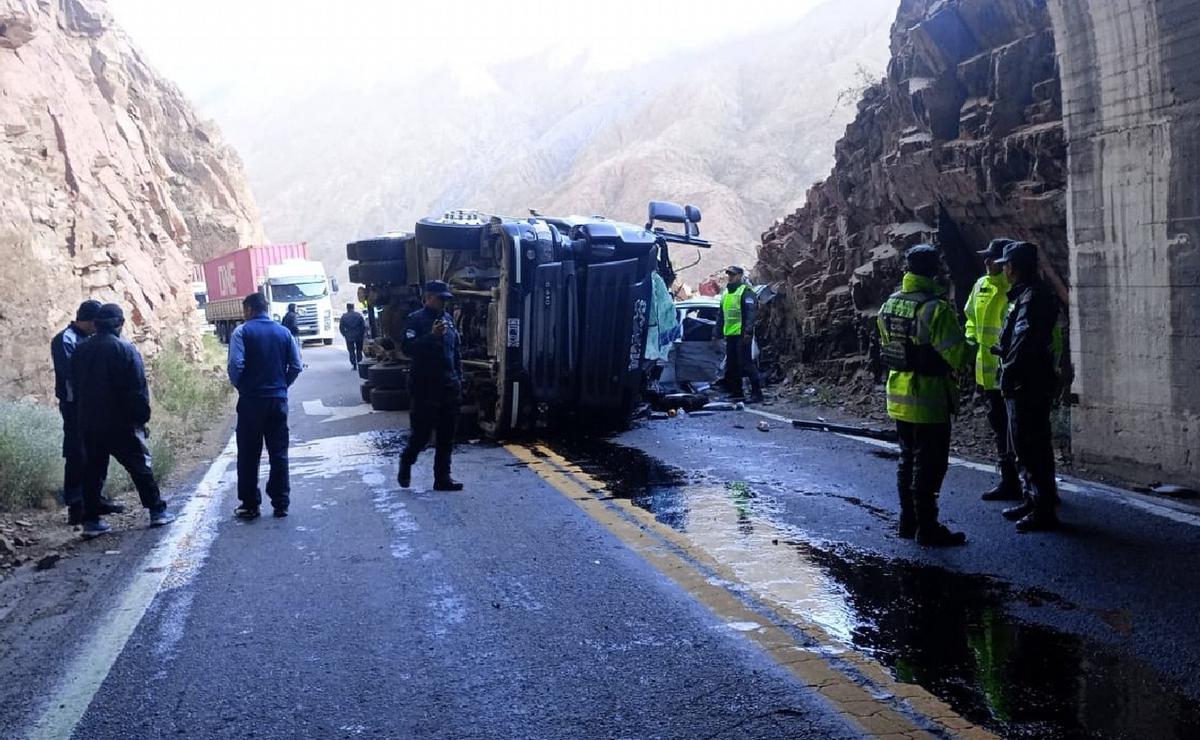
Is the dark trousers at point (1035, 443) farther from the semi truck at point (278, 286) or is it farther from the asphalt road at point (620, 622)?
the semi truck at point (278, 286)

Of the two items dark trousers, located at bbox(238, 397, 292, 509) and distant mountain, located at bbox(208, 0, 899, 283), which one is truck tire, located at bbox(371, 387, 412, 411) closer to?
dark trousers, located at bbox(238, 397, 292, 509)

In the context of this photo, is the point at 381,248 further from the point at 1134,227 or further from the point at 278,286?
the point at 278,286

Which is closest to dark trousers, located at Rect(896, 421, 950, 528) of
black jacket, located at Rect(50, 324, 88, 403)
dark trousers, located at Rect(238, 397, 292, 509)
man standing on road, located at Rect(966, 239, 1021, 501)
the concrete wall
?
man standing on road, located at Rect(966, 239, 1021, 501)

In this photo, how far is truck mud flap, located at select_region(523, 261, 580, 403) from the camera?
10961 millimetres

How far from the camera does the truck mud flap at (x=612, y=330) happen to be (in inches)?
453

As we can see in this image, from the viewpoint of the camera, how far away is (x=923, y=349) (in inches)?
244

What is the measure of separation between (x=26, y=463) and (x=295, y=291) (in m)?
29.1

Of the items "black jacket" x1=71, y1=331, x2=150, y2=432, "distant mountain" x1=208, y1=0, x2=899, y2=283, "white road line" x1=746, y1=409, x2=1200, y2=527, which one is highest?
"distant mountain" x1=208, y1=0, x2=899, y2=283

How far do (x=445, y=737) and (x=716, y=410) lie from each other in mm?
9931

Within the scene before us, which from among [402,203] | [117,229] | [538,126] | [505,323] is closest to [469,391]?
[505,323]

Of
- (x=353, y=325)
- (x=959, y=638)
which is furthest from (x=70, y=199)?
(x=959, y=638)

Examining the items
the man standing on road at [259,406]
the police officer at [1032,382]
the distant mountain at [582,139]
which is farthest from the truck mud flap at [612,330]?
the distant mountain at [582,139]

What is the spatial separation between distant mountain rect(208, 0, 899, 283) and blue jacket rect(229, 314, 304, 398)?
3612 cm

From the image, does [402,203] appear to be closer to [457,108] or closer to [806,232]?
[457,108]
